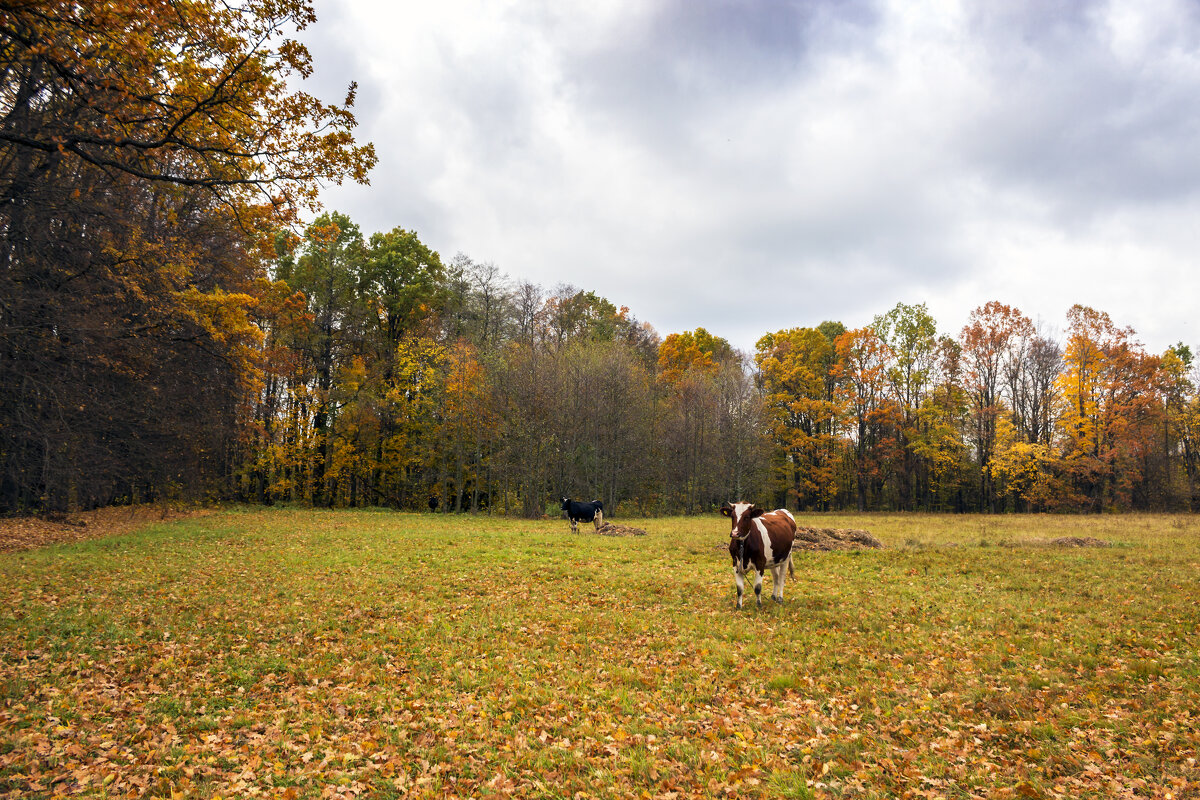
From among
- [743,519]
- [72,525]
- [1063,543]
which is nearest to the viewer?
[743,519]

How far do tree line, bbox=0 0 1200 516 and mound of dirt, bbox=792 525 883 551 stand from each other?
16.7 m

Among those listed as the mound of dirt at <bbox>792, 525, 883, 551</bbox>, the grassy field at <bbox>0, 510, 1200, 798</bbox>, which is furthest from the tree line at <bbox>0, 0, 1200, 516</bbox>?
the mound of dirt at <bbox>792, 525, 883, 551</bbox>

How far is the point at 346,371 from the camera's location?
37.3 metres

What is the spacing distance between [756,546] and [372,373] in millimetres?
33503

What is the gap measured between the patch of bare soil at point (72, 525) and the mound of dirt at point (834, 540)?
75.5 feet

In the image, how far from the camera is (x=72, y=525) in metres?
20.2

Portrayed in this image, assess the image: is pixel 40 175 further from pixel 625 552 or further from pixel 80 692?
pixel 625 552

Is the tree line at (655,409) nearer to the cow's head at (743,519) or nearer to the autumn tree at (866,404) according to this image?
the autumn tree at (866,404)

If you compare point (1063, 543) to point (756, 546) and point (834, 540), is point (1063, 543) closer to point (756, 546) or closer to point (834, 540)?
point (834, 540)

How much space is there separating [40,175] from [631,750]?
53.1 ft

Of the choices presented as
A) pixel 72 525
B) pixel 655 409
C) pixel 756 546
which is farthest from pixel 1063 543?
pixel 72 525

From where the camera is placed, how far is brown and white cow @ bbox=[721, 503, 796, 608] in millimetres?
11047

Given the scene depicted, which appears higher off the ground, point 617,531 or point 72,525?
point 72,525

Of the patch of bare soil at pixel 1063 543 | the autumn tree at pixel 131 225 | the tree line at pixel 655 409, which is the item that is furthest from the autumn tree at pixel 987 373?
the autumn tree at pixel 131 225
